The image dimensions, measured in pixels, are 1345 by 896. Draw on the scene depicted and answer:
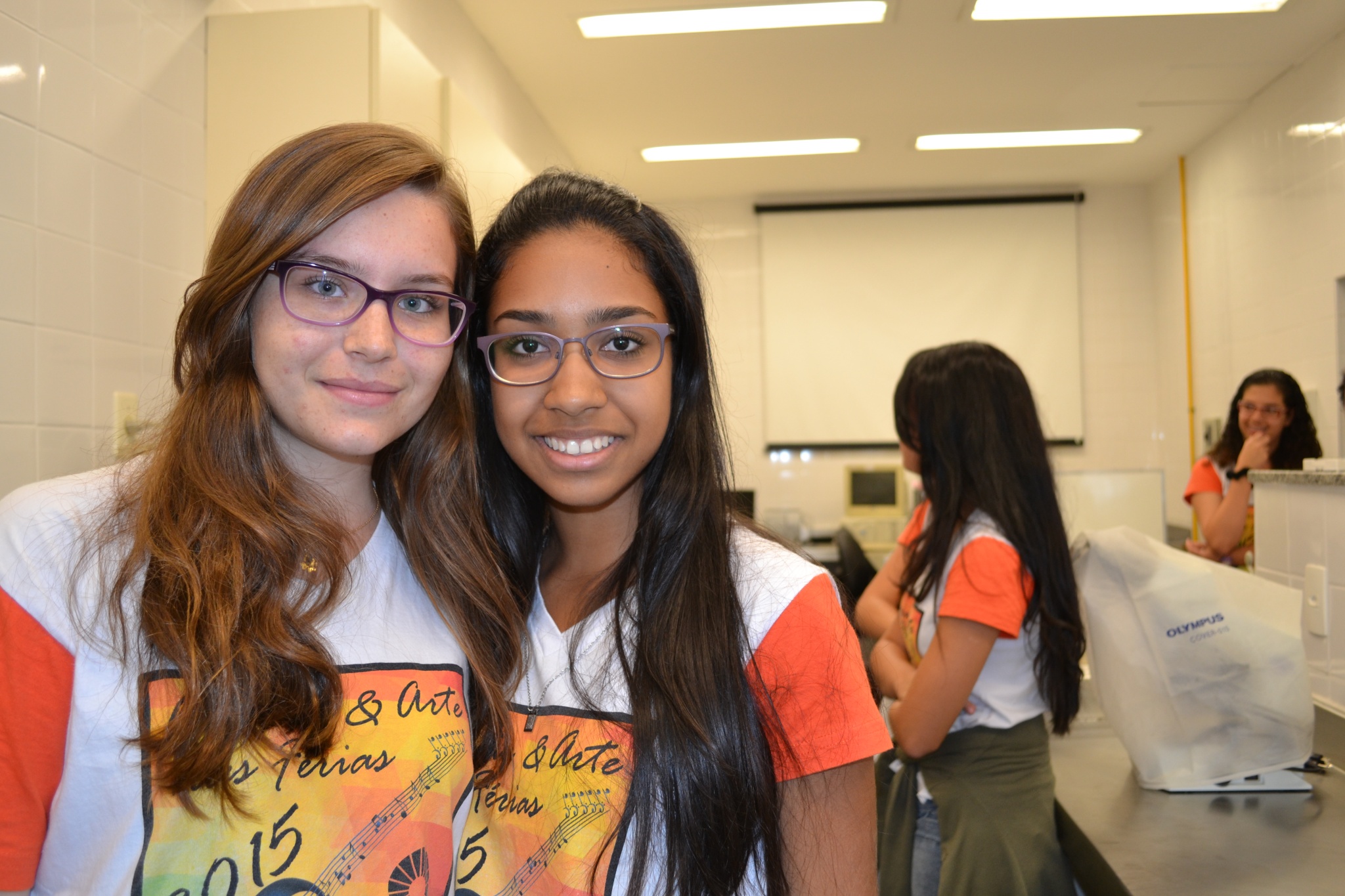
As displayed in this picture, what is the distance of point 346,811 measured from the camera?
877 mm

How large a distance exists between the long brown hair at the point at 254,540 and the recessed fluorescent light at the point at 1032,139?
15.1 feet

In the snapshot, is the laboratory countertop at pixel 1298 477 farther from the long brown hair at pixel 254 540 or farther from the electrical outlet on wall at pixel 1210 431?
the electrical outlet on wall at pixel 1210 431

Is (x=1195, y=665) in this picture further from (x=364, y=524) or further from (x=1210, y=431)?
(x=1210, y=431)

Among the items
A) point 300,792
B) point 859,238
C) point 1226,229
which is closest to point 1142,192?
point 1226,229

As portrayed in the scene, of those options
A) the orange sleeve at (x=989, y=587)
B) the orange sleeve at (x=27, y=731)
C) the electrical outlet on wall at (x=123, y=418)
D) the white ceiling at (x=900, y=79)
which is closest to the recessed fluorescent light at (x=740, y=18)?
the white ceiling at (x=900, y=79)

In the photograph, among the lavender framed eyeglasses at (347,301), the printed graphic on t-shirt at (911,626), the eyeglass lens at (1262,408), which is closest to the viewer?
the lavender framed eyeglasses at (347,301)

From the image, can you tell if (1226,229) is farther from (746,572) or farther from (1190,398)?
(746,572)

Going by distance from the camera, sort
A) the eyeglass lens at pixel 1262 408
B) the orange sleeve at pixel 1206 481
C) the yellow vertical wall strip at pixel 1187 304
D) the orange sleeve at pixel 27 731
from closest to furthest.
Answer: the orange sleeve at pixel 27 731, the eyeglass lens at pixel 1262 408, the orange sleeve at pixel 1206 481, the yellow vertical wall strip at pixel 1187 304

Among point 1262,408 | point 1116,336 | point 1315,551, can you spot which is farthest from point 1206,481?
point 1116,336

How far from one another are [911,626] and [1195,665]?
50 centimetres

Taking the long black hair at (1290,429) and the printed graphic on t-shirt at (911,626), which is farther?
the long black hair at (1290,429)

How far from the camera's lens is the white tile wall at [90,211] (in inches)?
62.6

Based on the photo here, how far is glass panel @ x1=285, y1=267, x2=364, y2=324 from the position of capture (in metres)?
0.93

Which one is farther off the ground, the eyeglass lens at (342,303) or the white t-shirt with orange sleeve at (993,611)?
the eyeglass lens at (342,303)
